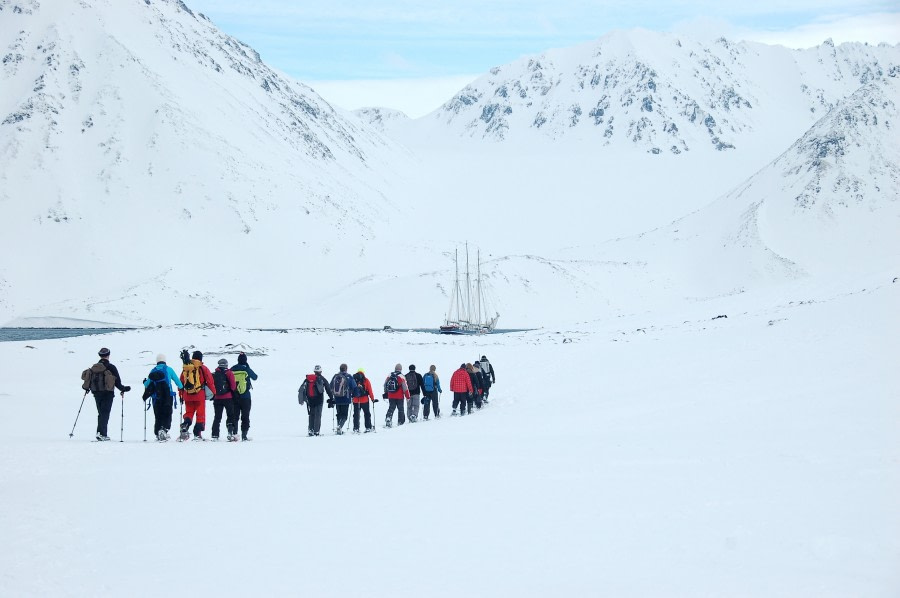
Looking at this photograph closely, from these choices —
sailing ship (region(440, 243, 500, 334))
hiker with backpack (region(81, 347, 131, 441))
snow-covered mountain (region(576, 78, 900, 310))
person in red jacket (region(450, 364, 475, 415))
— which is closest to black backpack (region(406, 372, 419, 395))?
person in red jacket (region(450, 364, 475, 415))

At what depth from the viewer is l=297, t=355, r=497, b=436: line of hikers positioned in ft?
60.4

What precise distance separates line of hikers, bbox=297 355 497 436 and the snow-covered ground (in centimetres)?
83

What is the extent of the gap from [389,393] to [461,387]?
262cm

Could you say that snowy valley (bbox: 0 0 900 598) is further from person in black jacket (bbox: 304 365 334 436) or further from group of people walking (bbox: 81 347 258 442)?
group of people walking (bbox: 81 347 258 442)

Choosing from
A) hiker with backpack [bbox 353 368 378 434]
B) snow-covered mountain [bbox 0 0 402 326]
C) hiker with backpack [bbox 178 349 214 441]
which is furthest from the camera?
snow-covered mountain [bbox 0 0 402 326]

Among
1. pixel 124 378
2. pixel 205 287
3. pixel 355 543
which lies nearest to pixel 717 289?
pixel 205 287

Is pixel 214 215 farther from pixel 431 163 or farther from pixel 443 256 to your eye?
pixel 431 163

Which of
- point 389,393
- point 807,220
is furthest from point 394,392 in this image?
point 807,220

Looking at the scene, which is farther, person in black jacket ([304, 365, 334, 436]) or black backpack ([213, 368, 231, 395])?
person in black jacket ([304, 365, 334, 436])

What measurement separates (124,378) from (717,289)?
255ft

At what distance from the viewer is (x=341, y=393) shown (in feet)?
61.8

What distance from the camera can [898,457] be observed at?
11023mm

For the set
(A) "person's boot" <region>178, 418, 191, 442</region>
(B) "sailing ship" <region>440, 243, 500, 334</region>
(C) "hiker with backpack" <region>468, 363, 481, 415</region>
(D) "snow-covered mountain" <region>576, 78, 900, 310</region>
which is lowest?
(A) "person's boot" <region>178, 418, 191, 442</region>

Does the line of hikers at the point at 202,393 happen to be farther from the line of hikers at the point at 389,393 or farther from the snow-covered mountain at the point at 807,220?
the snow-covered mountain at the point at 807,220
